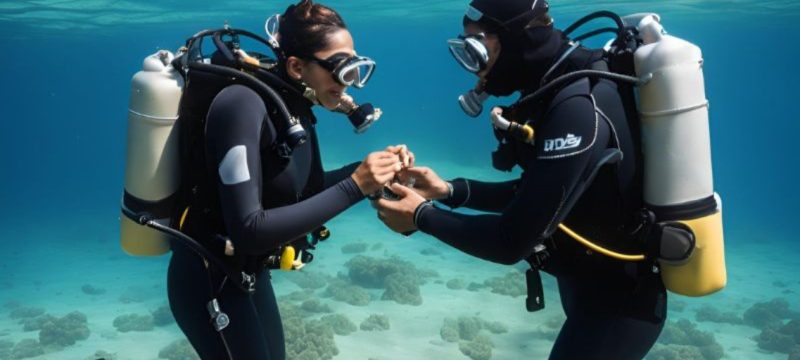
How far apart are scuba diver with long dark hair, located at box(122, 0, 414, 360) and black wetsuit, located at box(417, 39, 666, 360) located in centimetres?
76

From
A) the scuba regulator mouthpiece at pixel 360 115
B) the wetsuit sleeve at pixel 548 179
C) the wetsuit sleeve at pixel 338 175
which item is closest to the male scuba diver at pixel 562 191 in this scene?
the wetsuit sleeve at pixel 548 179

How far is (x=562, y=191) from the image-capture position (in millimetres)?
2955

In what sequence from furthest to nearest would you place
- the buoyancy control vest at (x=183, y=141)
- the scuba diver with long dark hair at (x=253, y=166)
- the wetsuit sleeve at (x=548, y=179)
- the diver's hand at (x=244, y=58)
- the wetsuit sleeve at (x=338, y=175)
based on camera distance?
the wetsuit sleeve at (x=338, y=175) < the diver's hand at (x=244, y=58) < the buoyancy control vest at (x=183, y=141) < the scuba diver with long dark hair at (x=253, y=166) < the wetsuit sleeve at (x=548, y=179)

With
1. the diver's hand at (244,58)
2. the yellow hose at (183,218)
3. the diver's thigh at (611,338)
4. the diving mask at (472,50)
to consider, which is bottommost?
the diver's thigh at (611,338)

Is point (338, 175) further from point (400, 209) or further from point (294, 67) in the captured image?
point (294, 67)

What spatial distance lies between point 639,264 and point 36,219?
138 feet

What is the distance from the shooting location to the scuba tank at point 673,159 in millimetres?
3164

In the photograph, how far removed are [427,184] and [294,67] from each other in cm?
137

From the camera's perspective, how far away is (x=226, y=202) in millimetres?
3123

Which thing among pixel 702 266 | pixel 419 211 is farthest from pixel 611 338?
pixel 419 211

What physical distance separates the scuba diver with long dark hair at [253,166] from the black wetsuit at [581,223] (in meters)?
0.76

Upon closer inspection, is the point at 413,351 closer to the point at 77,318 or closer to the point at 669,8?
the point at 77,318

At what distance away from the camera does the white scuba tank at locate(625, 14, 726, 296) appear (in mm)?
3158

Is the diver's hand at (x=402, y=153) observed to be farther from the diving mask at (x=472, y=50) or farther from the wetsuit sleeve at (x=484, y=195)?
the wetsuit sleeve at (x=484, y=195)
